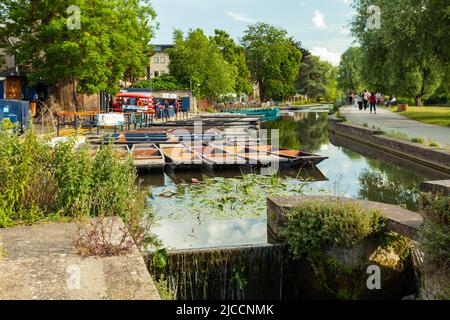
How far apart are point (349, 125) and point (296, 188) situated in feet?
53.2

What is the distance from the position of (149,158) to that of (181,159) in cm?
118

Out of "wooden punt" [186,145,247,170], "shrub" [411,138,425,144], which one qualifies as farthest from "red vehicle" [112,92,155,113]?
"shrub" [411,138,425,144]

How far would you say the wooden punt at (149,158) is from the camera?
54.1 ft

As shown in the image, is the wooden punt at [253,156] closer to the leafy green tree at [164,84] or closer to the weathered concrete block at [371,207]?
the weathered concrete block at [371,207]

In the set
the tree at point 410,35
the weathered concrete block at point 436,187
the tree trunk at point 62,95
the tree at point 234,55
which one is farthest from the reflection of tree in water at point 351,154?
the tree at point 234,55

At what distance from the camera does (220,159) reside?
58.0 feet

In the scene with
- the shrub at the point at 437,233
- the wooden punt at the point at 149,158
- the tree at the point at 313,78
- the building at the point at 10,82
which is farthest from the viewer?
the tree at the point at 313,78

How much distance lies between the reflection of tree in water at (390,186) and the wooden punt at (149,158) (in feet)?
21.5

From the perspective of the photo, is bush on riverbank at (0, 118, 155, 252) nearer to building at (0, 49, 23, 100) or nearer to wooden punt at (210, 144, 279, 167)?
wooden punt at (210, 144, 279, 167)

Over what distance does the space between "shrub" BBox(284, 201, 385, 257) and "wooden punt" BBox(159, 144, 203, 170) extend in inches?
385

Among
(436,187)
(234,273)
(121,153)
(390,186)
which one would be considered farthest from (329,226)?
(390,186)

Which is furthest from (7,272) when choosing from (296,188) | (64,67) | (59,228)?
(64,67)
